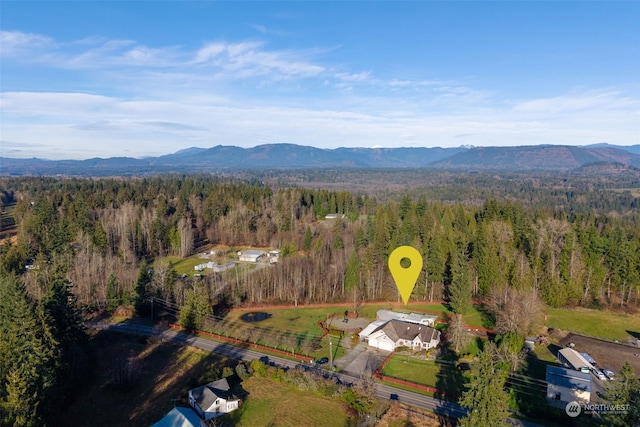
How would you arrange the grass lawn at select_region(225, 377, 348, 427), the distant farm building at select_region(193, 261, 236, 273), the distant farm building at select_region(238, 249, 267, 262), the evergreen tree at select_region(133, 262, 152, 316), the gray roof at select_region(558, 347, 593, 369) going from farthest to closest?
the distant farm building at select_region(238, 249, 267, 262) < the distant farm building at select_region(193, 261, 236, 273) < the evergreen tree at select_region(133, 262, 152, 316) < the gray roof at select_region(558, 347, 593, 369) < the grass lawn at select_region(225, 377, 348, 427)

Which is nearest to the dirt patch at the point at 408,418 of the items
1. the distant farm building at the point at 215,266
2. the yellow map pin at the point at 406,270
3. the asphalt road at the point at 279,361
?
the asphalt road at the point at 279,361

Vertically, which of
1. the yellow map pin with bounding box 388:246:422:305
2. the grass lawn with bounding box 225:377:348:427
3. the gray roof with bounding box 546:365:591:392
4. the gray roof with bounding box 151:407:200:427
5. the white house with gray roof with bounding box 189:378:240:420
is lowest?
the grass lawn with bounding box 225:377:348:427

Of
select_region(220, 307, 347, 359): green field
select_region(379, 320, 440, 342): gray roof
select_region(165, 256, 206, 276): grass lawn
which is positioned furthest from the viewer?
select_region(165, 256, 206, 276): grass lawn

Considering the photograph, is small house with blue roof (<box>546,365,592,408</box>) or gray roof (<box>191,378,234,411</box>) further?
gray roof (<box>191,378,234,411</box>)

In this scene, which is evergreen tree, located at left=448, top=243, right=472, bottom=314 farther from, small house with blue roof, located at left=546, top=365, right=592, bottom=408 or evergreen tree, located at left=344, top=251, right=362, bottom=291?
small house with blue roof, located at left=546, top=365, right=592, bottom=408

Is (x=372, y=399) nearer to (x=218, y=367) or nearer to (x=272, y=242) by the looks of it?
(x=218, y=367)

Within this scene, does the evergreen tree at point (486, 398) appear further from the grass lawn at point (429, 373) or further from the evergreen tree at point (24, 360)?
the evergreen tree at point (24, 360)

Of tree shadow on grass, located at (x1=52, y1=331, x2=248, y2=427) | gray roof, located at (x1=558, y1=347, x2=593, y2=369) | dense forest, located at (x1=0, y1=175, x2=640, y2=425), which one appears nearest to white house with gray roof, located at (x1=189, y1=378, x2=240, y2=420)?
tree shadow on grass, located at (x1=52, y1=331, x2=248, y2=427)

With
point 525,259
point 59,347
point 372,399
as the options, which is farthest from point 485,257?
point 59,347

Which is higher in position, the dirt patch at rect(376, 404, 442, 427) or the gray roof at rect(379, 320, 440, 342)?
the gray roof at rect(379, 320, 440, 342)
